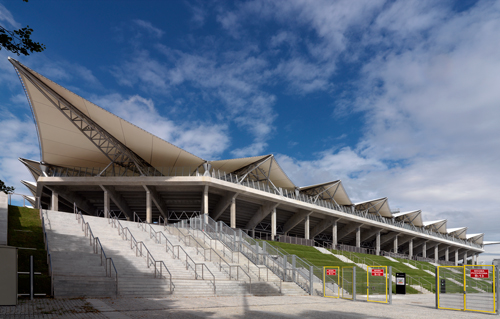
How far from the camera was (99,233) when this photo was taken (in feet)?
65.8

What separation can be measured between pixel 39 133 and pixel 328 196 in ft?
123

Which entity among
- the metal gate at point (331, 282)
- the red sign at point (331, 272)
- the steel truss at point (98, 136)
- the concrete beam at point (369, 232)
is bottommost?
the concrete beam at point (369, 232)

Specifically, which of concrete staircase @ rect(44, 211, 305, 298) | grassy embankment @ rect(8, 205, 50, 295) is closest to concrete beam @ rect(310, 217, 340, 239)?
concrete staircase @ rect(44, 211, 305, 298)

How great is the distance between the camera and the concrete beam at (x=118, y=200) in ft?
123

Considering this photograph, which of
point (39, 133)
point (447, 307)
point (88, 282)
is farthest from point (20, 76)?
point (447, 307)

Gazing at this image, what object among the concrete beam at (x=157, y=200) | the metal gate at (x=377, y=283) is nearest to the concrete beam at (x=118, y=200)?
the concrete beam at (x=157, y=200)

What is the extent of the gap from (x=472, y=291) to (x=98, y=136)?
3368cm

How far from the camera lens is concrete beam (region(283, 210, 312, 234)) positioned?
46.5 metres

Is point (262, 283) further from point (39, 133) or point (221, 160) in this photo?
point (39, 133)

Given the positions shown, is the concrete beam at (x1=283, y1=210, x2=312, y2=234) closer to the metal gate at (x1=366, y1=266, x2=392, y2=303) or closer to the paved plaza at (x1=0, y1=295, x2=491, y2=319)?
the metal gate at (x1=366, y1=266, x2=392, y2=303)

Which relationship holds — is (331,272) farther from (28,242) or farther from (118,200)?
(118,200)

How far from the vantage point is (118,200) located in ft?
130

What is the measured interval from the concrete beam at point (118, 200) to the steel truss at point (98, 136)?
2.02m

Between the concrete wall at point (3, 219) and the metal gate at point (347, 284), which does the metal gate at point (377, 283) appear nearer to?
the metal gate at point (347, 284)
